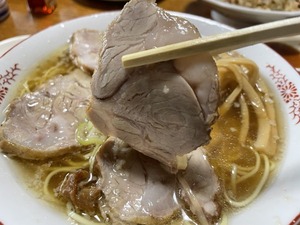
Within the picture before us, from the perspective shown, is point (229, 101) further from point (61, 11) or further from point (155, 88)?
point (61, 11)

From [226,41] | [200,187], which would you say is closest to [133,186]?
[200,187]

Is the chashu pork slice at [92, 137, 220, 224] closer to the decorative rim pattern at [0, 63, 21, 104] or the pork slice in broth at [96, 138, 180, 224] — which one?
the pork slice in broth at [96, 138, 180, 224]

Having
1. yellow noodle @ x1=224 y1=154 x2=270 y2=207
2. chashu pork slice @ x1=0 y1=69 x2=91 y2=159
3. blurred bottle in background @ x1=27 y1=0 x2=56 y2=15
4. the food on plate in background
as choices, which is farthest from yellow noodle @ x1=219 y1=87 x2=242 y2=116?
blurred bottle in background @ x1=27 y1=0 x2=56 y2=15

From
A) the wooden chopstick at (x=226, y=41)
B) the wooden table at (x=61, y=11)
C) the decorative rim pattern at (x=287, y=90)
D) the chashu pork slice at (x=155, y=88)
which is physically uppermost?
the wooden chopstick at (x=226, y=41)

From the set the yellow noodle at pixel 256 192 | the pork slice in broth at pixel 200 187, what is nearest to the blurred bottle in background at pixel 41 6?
the pork slice in broth at pixel 200 187

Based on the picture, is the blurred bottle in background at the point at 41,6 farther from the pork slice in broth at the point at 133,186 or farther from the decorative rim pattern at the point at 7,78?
the pork slice in broth at the point at 133,186

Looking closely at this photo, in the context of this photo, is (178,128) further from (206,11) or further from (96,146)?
(206,11)
